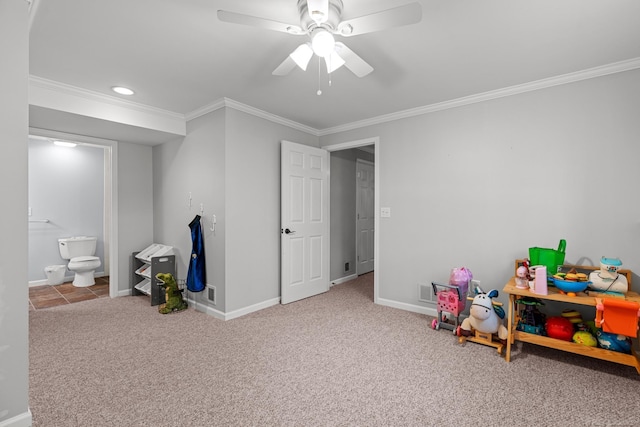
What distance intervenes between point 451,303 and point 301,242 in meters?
1.93

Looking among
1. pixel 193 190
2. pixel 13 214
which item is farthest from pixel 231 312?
pixel 13 214

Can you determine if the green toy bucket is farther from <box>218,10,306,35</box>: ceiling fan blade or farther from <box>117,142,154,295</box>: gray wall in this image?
<box>117,142,154,295</box>: gray wall

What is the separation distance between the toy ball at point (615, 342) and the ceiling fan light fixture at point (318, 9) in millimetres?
2837

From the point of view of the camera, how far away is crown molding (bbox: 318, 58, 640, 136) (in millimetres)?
2457

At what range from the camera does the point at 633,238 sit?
242cm

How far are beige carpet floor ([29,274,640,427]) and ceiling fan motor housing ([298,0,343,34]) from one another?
2227 millimetres

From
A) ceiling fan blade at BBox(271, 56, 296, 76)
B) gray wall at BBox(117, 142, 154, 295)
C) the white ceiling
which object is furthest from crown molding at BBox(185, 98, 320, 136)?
ceiling fan blade at BBox(271, 56, 296, 76)

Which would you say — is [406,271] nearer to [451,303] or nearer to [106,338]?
[451,303]

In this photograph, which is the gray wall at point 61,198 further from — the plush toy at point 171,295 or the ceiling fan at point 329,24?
the ceiling fan at point 329,24

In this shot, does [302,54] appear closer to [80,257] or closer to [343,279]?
[343,279]

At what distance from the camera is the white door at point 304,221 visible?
12.4 ft

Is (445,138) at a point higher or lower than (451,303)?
higher

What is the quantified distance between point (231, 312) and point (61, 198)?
396cm

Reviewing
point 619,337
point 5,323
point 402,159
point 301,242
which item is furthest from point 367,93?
point 5,323
